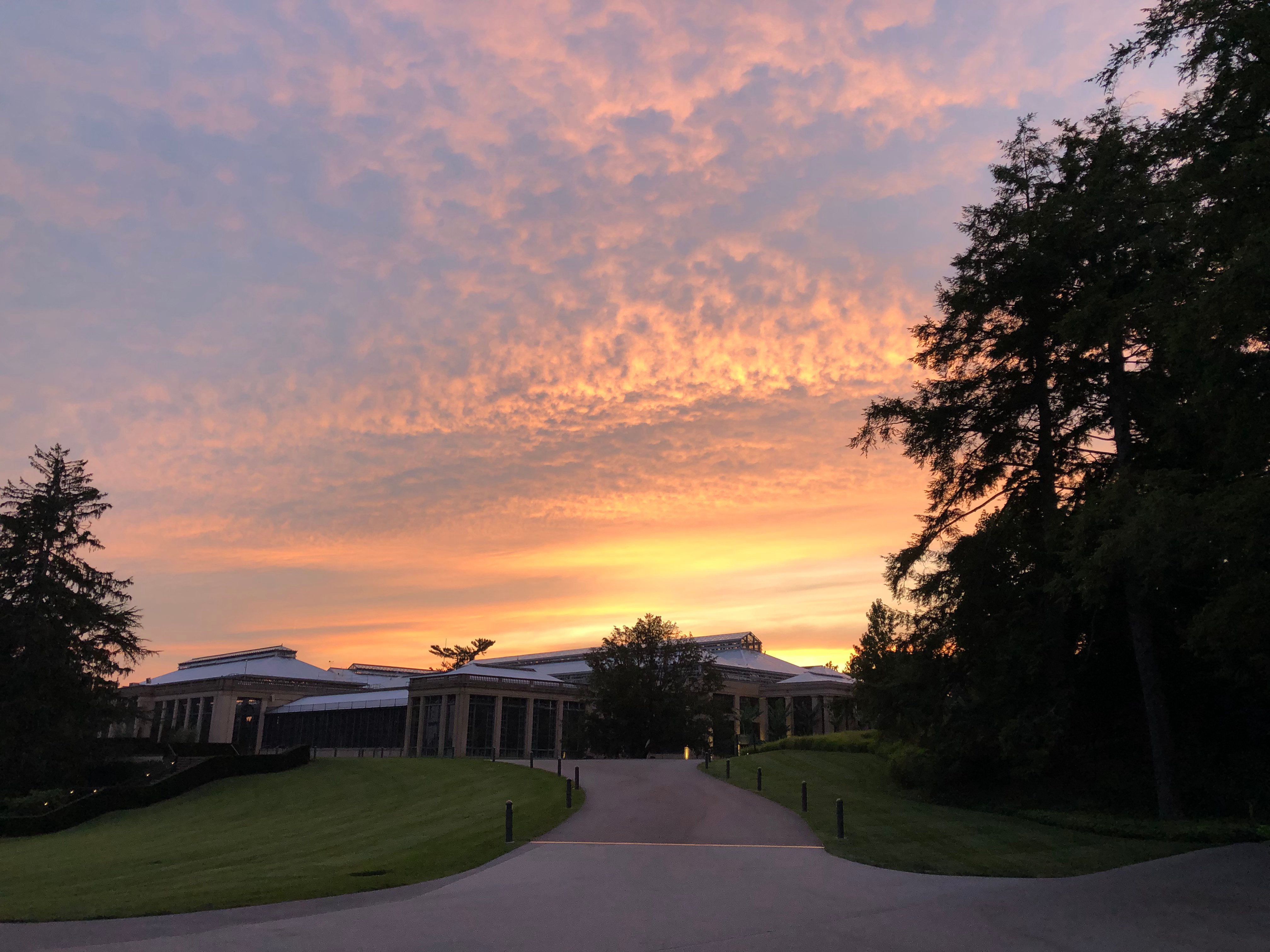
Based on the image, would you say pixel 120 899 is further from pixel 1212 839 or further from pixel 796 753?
pixel 796 753

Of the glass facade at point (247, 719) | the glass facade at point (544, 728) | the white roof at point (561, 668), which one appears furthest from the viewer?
the white roof at point (561, 668)

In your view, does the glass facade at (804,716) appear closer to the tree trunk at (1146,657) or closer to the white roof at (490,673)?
the white roof at (490,673)

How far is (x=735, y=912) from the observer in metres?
11.8

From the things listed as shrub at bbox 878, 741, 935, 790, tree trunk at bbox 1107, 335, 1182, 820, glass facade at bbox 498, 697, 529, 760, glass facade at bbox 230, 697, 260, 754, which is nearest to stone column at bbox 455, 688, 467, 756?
glass facade at bbox 498, 697, 529, 760

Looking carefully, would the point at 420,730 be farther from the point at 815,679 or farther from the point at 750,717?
the point at 815,679

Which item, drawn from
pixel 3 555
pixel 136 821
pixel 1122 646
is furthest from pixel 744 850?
pixel 3 555

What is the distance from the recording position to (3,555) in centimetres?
4944

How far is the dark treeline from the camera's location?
16266mm

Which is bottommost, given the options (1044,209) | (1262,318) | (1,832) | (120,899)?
(1,832)

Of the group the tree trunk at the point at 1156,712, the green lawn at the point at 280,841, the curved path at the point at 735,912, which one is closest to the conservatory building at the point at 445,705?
the green lawn at the point at 280,841

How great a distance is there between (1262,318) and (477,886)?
52.1 ft

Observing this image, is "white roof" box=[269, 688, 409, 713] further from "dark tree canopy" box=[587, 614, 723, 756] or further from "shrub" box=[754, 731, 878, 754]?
"shrub" box=[754, 731, 878, 754]

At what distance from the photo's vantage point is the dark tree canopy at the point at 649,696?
53.7m

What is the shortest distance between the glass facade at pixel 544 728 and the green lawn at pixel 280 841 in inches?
762
